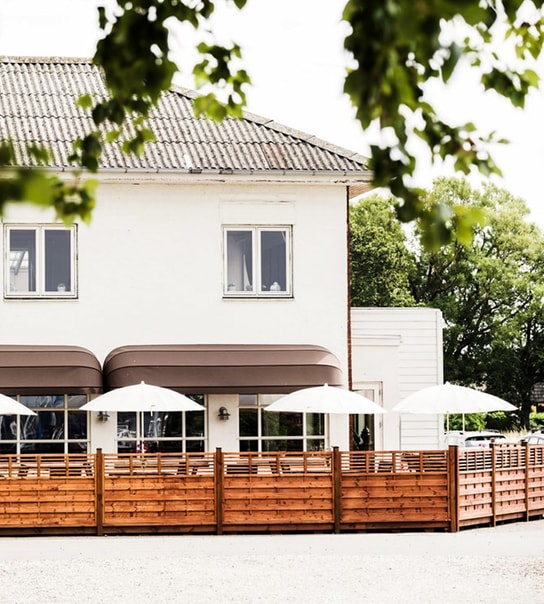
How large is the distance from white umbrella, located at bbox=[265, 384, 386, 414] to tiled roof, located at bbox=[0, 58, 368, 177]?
4892 mm

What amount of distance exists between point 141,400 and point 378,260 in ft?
166

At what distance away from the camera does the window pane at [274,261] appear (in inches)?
1075

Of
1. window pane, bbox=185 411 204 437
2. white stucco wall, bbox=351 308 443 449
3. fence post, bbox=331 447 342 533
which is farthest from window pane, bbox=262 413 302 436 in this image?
fence post, bbox=331 447 342 533

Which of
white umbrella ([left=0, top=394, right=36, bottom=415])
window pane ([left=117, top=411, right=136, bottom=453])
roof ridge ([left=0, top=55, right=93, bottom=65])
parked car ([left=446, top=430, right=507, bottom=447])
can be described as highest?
roof ridge ([left=0, top=55, right=93, bottom=65])

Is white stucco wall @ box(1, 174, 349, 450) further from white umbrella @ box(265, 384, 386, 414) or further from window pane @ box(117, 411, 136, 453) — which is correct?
white umbrella @ box(265, 384, 386, 414)

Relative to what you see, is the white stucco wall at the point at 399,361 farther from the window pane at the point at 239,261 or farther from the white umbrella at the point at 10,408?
the white umbrella at the point at 10,408

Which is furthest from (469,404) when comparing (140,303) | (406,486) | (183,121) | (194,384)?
(183,121)

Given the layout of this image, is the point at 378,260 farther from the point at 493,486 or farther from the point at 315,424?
the point at 493,486

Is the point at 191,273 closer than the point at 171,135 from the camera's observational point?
Yes

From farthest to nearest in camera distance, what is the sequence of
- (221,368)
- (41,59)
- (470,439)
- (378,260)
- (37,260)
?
(378,260)
(470,439)
(41,59)
(37,260)
(221,368)

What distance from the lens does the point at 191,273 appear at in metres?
27.1

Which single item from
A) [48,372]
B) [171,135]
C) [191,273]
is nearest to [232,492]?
[48,372]

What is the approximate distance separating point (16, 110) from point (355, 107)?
80.7ft

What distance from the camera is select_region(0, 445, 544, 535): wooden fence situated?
→ 22531 millimetres
